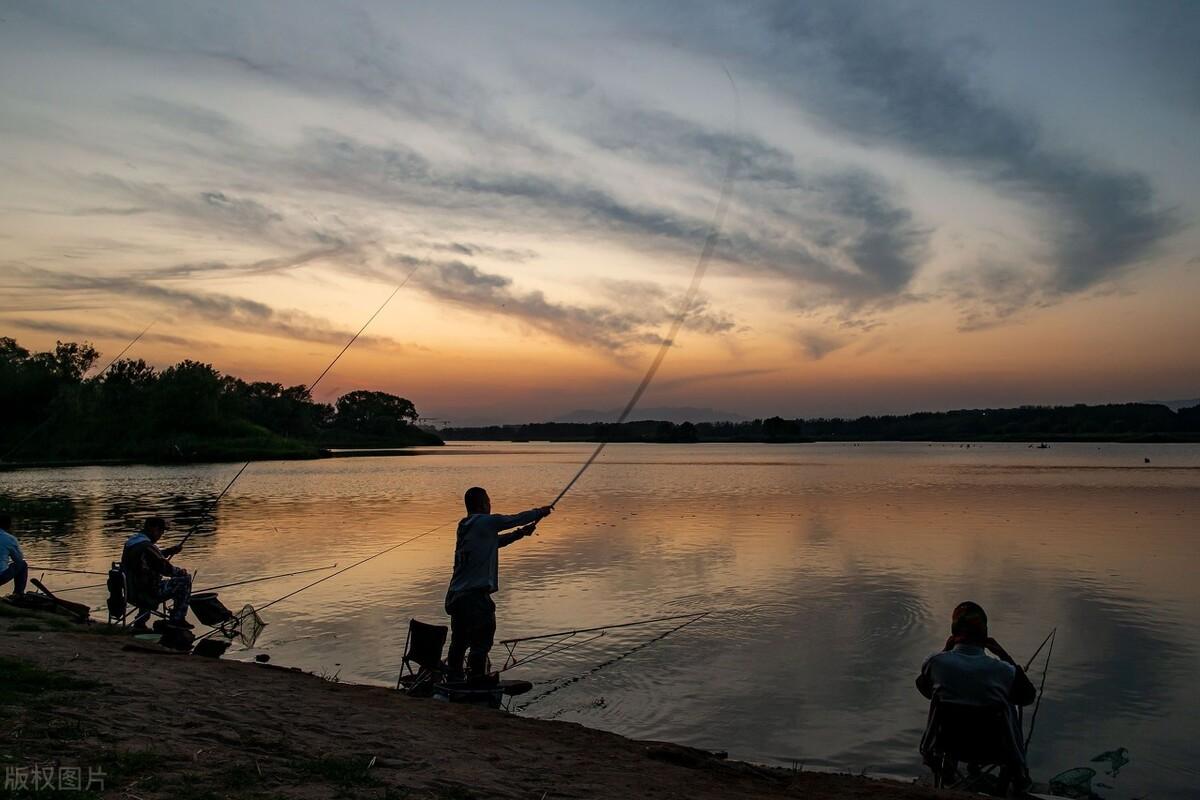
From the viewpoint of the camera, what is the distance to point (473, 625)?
9.44 meters

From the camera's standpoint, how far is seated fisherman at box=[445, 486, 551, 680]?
932cm

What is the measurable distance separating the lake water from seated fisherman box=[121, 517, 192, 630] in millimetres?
1359

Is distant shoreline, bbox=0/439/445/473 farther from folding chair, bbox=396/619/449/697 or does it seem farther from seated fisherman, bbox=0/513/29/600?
folding chair, bbox=396/619/449/697

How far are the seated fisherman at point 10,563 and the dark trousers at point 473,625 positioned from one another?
928 centimetres

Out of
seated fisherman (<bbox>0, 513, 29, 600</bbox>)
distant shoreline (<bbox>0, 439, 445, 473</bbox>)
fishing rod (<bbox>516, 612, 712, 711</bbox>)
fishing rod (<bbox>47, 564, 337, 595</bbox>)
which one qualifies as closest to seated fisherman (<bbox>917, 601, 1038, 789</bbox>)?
fishing rod (<bbox>516, 612, 712, 711</bbox>)

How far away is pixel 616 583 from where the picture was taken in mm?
19281

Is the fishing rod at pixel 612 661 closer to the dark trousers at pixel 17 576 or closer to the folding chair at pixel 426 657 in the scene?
the folding chair at pixel 426 657

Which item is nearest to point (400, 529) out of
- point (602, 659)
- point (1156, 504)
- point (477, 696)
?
point (602, 659)

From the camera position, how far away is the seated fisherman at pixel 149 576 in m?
12.9

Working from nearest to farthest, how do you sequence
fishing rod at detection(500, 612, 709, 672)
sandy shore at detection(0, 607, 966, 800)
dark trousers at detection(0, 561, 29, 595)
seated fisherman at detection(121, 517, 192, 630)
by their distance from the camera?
sandy shore at detection(0, 607, 966, 800) < fishing rod at detection(500, 612, 709, 672) < seated fisherman at detection(121, 517, 192, 630) < dark trousers at detection(0, 561, 29, 595)

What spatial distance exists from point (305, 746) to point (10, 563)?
10817mm

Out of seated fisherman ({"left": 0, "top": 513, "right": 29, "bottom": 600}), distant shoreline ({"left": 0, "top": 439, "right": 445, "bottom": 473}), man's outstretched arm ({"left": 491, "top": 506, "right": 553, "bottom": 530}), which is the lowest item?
distant shoreline ({"left": 0, "top": 439, "right": 445, "bottom": 473})

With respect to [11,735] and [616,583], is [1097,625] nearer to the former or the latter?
[616,583]

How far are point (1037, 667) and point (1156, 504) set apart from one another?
31917mm
